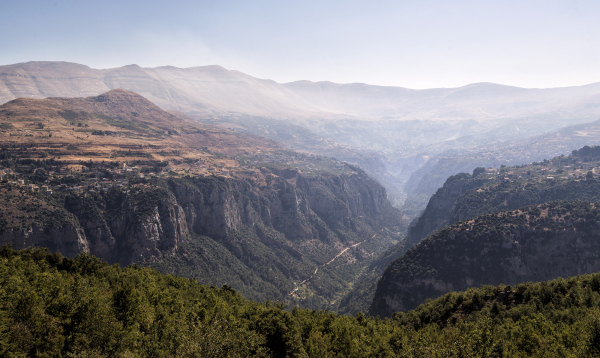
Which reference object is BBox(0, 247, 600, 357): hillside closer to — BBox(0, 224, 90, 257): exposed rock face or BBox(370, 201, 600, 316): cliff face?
BBox(0, 224, 90, 257): exposed rock face

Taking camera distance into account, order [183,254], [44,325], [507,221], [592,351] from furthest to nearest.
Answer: [183,254]
[507,221]
[44,325]
[592,351]

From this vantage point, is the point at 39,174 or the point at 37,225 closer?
the point at 37,225

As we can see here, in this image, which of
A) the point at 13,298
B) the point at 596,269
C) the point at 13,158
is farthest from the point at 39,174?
the point at 596,269

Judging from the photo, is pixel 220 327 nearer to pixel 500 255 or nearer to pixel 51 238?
pixel 51 238

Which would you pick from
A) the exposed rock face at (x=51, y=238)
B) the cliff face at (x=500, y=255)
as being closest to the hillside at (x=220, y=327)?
the exposed rock face at (x=51, y=238)

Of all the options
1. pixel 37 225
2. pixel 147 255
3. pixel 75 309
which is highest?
pixel 75 309

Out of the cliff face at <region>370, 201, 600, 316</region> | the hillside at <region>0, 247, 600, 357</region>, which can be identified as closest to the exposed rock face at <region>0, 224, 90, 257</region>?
the hillside at <region>0, 247, 600, 357</region>

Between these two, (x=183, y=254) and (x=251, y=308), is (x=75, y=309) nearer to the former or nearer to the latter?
(x=251, y=308)
